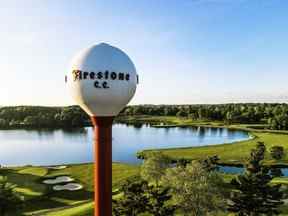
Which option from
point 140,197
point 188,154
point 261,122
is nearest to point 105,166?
point 140,197

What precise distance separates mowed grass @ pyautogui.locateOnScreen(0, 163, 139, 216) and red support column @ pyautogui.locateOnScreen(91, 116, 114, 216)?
19195mm

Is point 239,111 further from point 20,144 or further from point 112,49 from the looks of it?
point 112,49

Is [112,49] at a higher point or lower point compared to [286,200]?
higher

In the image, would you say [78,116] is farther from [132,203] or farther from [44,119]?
[132,203]

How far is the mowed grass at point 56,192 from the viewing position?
33919 mm

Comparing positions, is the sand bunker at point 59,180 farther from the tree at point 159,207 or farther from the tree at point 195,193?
the tree at point 159,207

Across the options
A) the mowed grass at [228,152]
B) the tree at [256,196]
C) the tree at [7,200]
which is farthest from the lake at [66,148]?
the tree at [256,196]

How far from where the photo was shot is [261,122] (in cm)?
13762

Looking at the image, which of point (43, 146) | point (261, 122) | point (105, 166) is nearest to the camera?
point (105, 166)

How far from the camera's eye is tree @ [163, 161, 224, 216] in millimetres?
25375

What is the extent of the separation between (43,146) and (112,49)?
83.0 metres

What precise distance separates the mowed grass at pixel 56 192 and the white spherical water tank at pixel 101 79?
68.8 feet

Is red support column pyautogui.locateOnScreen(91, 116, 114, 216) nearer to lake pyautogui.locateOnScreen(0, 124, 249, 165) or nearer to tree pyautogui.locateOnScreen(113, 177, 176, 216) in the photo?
tree pyautogui.locateOnScreen(113, 177, 176, 216)

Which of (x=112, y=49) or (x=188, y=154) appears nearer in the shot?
(x=112, y=49)
